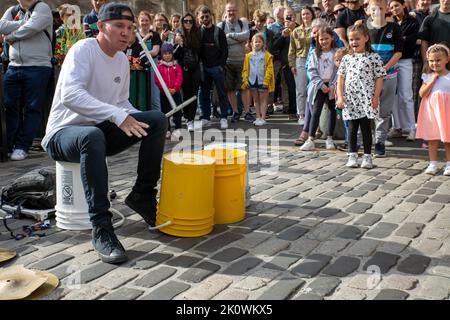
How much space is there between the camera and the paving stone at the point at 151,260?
10.6 ft

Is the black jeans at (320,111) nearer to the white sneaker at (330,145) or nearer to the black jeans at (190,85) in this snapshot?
the white sneaker at (330,145)

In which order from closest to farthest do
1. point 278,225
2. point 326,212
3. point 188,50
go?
1. point 278,225
2. point 326,212
3. point 188,50

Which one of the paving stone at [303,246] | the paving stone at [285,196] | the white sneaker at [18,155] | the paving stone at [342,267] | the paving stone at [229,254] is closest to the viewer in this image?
the paving stone at [342,267]

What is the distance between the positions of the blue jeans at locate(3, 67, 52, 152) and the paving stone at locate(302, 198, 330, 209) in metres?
4.05

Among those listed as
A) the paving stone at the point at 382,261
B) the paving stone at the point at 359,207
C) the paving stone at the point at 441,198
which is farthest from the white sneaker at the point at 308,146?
the paving stone at the point at 382,261

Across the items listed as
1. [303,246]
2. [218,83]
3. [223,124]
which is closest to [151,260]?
[303,246]

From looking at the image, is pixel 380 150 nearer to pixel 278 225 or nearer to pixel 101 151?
pixel 278 225

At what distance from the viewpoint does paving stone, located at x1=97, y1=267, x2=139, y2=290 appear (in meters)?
2.95

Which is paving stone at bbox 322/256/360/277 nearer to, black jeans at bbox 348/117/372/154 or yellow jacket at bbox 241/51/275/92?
black jeans at bbox 348/117/372/154

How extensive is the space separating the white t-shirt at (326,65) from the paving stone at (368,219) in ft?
10.2

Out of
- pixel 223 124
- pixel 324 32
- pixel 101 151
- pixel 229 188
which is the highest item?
pixel 324 32

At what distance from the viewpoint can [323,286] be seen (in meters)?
2.90

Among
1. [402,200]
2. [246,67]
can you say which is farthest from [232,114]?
[402,200]

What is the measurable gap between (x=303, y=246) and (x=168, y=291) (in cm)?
108
